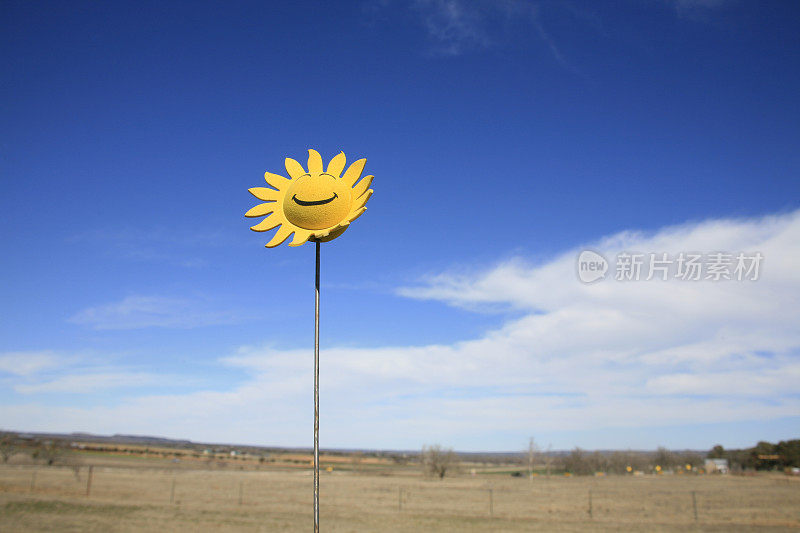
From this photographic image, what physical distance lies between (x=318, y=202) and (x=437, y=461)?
55.5 metres

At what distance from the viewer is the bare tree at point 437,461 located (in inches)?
2176

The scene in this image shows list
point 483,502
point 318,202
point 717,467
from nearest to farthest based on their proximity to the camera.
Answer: point 318,202, point 483,502, point 717,467

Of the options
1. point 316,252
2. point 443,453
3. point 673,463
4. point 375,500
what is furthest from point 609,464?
point 316,252

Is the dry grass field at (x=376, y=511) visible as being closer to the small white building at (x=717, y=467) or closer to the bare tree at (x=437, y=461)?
the bare tree at (x=437, y=461)

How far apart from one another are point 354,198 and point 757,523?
22.3m

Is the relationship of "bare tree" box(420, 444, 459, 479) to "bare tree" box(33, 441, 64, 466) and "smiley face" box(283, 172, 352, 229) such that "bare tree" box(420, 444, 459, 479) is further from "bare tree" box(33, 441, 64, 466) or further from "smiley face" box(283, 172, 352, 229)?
"smiley face" box(283, 172, 352, 229)

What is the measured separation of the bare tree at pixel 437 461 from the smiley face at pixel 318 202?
5452 cm

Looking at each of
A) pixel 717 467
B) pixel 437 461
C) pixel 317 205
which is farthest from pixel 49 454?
pixel 717 467

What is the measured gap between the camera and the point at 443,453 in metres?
56.5

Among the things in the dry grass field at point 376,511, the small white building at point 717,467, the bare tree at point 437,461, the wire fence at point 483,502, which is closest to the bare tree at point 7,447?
the wire fence at point 483,502

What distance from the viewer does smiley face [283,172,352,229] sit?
4.88 meters

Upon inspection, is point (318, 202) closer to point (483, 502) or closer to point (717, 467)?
point (483, 502)

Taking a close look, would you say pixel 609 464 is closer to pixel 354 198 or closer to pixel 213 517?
pixel 213 517

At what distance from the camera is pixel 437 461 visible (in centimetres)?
5578
